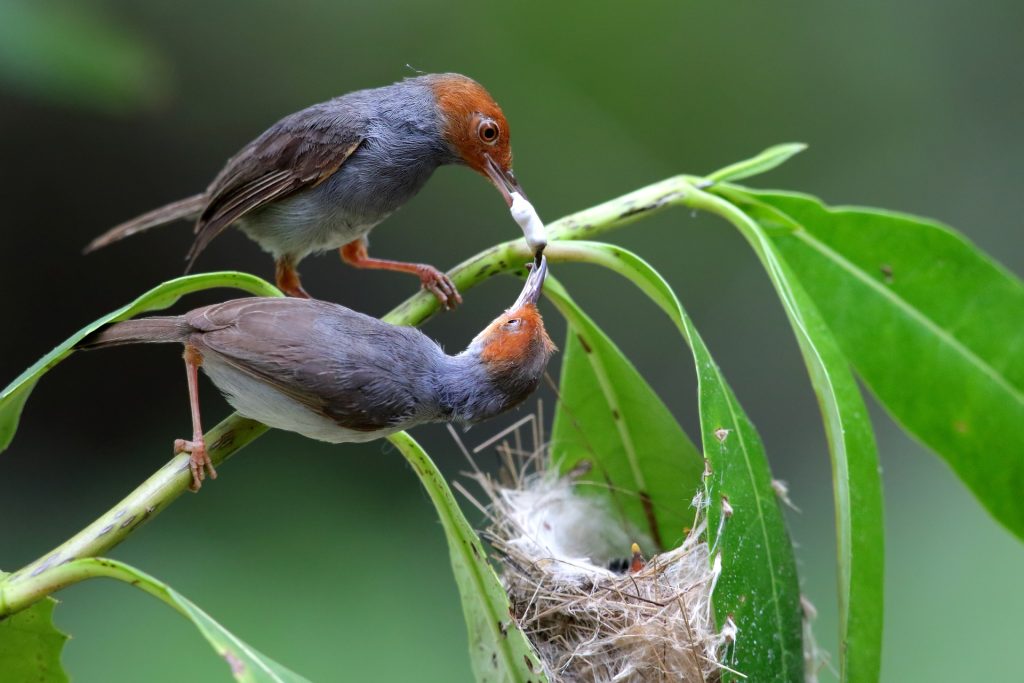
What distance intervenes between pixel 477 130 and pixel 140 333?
1.21 metres

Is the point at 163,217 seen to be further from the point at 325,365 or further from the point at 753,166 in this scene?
the point at 753,166

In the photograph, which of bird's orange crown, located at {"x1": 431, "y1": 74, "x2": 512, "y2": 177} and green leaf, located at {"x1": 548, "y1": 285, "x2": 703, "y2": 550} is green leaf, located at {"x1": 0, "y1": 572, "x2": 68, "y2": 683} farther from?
bird's orange crown, located at {"x1": 431, "y1": 74, "x2": 512, "y2": 177}

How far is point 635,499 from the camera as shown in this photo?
3.30m

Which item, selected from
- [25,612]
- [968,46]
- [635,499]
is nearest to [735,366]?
[968,46]

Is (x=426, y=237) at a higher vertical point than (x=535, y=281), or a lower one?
higher

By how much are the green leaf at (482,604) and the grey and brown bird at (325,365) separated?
163mm

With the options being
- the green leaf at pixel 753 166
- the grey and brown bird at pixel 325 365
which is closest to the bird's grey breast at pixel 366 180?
the grey and brown bird at pixel 325 365

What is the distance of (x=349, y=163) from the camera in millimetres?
3230

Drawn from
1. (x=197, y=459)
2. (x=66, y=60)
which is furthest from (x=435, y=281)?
(x=66, y=60)

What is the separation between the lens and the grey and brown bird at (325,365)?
8.07ft

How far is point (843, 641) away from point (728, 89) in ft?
19.2

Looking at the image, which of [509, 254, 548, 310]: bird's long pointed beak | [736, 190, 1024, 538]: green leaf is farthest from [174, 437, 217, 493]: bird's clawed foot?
[736, 190, 1024, 538]: green leaf

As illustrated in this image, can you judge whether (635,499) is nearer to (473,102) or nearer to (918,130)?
(473,102)

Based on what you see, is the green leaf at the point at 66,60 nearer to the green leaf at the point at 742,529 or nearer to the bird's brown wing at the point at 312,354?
the bird's brown wing at the point at 312,354
